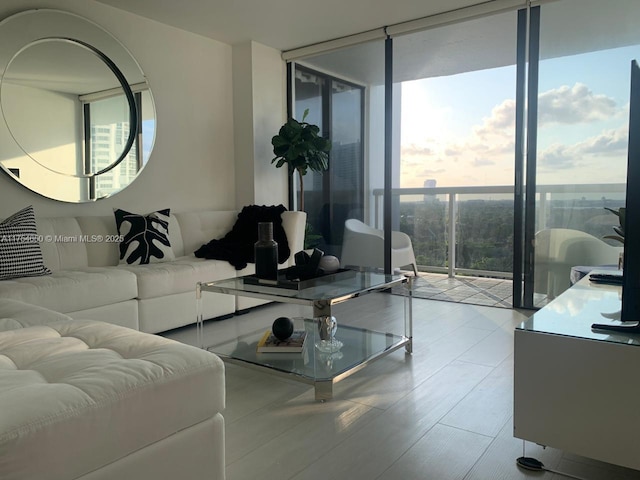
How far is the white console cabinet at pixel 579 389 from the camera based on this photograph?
146 centimetres

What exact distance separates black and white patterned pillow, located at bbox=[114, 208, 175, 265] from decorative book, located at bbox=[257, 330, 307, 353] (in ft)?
4.68

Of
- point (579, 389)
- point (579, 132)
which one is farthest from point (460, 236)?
point (579, 389)

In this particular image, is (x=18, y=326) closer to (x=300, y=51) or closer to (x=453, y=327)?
(x=453, y=327)

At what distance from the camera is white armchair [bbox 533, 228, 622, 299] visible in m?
3.59

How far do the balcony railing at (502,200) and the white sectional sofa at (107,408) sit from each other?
316 cm

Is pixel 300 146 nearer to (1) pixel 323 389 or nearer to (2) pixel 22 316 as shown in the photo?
(1) pixel 323 389

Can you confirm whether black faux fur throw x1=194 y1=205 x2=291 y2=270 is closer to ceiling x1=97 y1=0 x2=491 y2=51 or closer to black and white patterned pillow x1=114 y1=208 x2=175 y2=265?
black and white patterned pillow x1=114 y1=208 x2=175 y2=265

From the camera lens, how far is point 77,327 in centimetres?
175

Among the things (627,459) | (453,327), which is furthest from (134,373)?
(453,327)

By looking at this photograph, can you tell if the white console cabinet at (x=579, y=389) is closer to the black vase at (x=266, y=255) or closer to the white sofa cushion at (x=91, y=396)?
the white sofa cushion at (x=91, y=396)

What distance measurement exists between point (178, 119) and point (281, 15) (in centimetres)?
127

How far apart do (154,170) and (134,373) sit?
3257mm

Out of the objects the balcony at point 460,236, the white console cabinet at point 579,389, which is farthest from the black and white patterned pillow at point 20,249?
the balcony at point 460,236

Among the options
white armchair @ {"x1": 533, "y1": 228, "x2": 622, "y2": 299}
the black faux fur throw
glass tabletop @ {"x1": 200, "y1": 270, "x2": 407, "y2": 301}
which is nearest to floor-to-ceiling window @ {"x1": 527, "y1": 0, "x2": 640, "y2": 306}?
white armchair @ {"x1": 533, "y1": 228, "x2": 622, "y2": 299}
